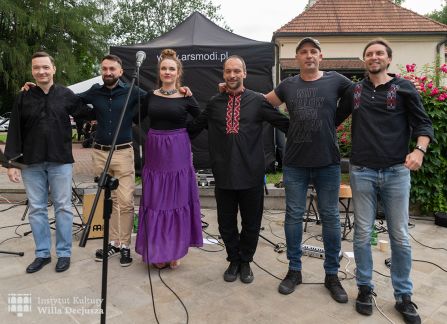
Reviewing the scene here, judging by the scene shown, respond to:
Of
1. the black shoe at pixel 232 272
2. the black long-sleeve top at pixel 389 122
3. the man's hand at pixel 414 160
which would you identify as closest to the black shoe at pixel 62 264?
the black shoe at pixel 232 272

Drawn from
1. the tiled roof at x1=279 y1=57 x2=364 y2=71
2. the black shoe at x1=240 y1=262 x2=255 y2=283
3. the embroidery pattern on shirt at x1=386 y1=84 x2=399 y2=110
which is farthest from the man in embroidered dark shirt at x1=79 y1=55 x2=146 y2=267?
the tiled roof at x1=279 y1=57 x2=364 y2=71

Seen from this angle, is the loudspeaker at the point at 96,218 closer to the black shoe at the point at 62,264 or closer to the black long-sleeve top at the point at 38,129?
the black shoe at the point at 62,264

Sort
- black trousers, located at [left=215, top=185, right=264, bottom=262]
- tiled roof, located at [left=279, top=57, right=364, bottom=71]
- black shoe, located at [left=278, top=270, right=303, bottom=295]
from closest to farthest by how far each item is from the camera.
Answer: black shoe, located at [left=278, top=270, right=303, bottom=295], black trousers, located at [left=215, top=185, right=264, bottom=262], tiled roof, located at [left=279, top=57, right=364, bottom=71]

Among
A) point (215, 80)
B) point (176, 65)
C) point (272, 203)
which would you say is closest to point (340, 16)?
point (215, 80)

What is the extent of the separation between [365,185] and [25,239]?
3713 mm

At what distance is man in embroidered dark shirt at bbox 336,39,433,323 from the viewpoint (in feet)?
7.70

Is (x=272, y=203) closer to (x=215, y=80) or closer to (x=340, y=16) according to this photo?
(x=215, y=80)

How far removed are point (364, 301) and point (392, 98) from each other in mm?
1417

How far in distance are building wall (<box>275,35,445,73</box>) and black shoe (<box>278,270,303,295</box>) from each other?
12599 mm

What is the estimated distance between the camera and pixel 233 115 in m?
2.84

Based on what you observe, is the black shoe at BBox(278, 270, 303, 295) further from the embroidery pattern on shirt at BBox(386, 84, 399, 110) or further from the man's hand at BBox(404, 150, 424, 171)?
the embroidery pattern on shirt at BBox(386, 84, 399, 110)

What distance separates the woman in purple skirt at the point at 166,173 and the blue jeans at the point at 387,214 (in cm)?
143

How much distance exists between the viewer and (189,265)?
337cm

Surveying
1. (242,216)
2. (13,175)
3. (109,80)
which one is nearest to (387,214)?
(242,216)
